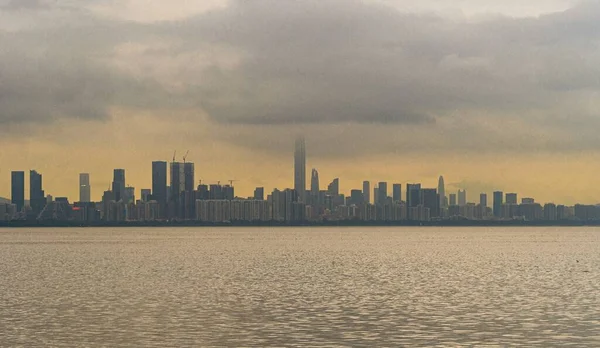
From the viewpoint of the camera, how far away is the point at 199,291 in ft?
288

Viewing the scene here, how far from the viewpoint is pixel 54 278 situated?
4279 inches

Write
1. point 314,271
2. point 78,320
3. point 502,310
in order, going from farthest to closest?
point 314,271
point 502,310
point 78,320

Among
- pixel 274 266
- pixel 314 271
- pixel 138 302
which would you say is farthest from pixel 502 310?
pixel 274 266

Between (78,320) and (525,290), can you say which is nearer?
(78,320)

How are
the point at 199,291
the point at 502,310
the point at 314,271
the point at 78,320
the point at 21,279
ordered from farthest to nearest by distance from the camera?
the point at 314,271 < the point at 21,279 < the point at 199,291 < the point at 502,310 < the point at 78,320

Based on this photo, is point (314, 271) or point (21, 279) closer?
point (21, 279)

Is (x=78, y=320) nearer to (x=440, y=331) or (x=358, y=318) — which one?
(x=358, y=318)

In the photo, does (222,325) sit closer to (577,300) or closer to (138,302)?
(138,302)

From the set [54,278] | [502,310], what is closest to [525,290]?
[502,310]

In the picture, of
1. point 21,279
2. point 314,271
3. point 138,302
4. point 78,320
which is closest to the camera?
point 78,320

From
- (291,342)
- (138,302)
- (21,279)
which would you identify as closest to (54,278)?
(21,279)

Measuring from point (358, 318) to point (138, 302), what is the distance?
20.6 metres

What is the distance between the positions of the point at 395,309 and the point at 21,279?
5263 centimetres

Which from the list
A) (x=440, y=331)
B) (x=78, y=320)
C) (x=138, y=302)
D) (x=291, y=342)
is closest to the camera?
(x=291, y=342)
